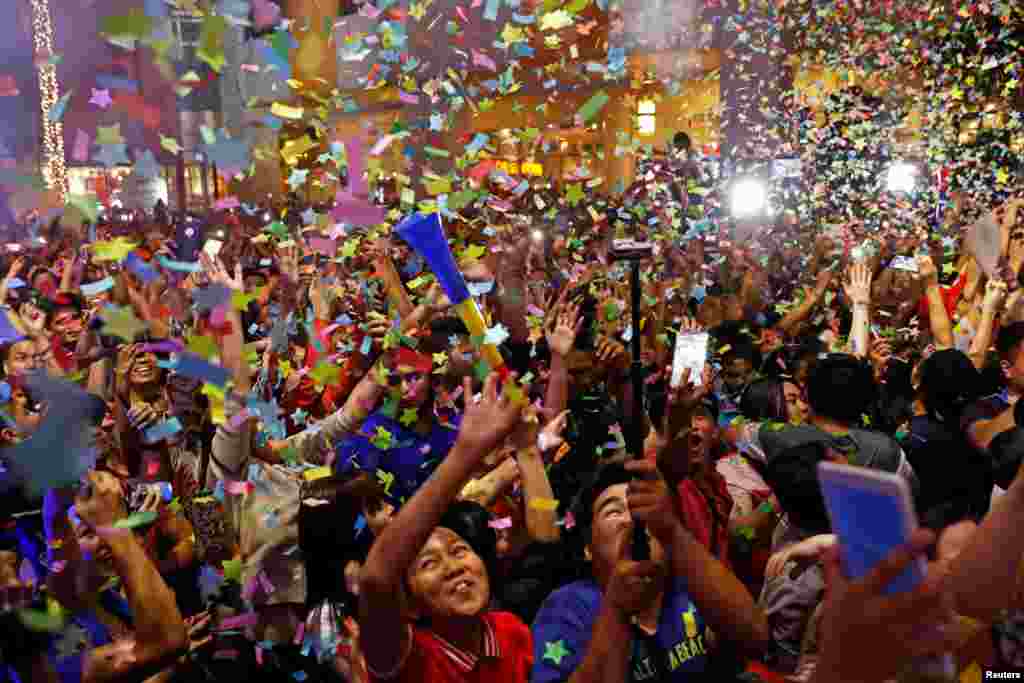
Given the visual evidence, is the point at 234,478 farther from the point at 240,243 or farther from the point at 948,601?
the point at 240,243

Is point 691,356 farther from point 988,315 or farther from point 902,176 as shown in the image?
point 902,176

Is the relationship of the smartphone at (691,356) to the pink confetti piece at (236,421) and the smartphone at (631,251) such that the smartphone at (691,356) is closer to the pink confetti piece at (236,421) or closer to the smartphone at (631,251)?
the smartphone at (631,251)

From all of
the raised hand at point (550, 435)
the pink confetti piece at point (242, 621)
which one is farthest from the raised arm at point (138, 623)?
the raised hand at point (550, 435)

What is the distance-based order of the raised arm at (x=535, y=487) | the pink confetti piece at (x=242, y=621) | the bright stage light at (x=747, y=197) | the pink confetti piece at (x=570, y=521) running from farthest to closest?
1. the bright stage light at (x=747, y=197)
2. the raised arm at (x=535, y=487)
3. the pink confetti piece at (x=570, y=521)
4. the pink confetti piece at (x=242, y=621)

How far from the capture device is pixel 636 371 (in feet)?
8.13

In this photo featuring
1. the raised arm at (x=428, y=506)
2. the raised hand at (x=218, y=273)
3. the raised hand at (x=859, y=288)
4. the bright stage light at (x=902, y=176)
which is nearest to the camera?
the raised arm at (x=428, y=506)

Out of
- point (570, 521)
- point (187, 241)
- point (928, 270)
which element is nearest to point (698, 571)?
point (570, 521)

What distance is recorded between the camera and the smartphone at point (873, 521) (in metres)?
1.25

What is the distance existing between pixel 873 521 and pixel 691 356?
2.76m

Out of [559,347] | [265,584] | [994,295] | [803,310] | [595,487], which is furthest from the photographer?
[803,310]

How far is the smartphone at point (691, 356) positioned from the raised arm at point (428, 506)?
5.63ft

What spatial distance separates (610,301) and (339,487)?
4718mm

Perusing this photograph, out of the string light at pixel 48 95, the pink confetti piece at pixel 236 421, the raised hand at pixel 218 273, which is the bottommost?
the pink confetti piece at pixel 236 421

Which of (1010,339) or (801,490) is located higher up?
(1010,339)
